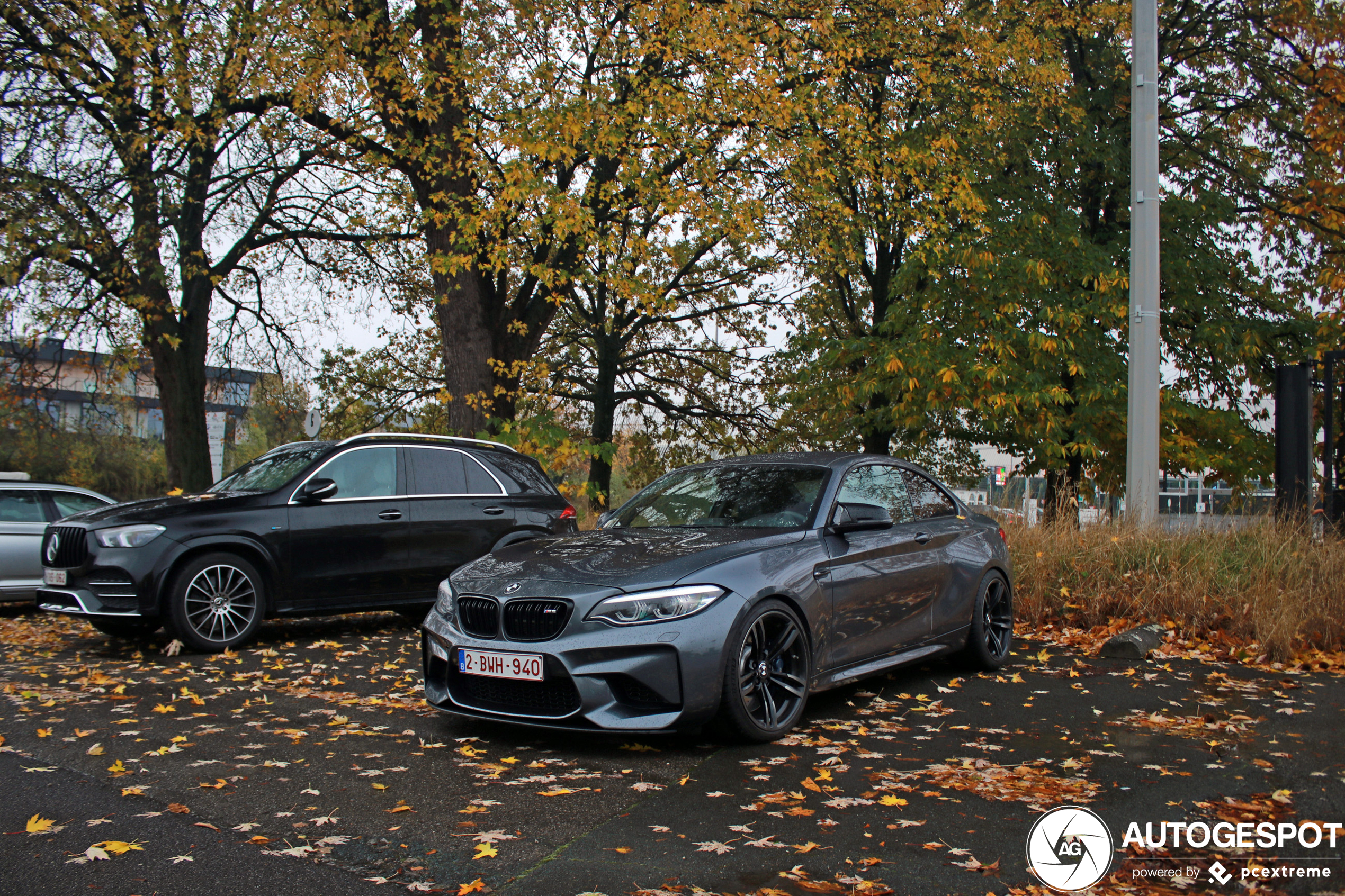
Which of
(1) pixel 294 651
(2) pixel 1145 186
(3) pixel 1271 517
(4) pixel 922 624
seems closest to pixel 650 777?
(4) pixel 922 624

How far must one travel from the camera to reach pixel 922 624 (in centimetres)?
662

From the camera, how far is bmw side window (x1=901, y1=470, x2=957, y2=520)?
7168 millimetres

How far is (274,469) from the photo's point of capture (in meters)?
9.18

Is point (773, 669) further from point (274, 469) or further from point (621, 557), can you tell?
point (274, 469)

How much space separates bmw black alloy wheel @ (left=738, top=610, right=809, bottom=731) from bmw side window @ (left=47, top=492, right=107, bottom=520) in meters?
8.61

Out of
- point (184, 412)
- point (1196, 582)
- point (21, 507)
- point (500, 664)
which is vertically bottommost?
point (500, 664)

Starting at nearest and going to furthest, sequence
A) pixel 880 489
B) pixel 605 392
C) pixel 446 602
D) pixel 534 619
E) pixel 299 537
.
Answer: pixel 534 619 → pixel 446 602 → pixel 880 489 → pixel 299 537 → pixel 605 392

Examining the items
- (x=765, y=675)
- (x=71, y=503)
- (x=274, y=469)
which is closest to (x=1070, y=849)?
(x=765, y=675)

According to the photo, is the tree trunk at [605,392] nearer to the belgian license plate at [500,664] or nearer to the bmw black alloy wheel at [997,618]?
the bmw black alloy wheel at [997,618]

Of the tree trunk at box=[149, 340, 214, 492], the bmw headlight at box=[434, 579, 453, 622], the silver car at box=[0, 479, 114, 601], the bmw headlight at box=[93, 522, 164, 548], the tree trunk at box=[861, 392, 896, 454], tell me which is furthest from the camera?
the tree trunk at box=[861, 392, 896, 454]

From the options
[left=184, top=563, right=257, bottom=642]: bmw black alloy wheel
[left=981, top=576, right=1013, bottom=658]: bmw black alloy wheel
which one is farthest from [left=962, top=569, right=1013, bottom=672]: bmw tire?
[left=184, top=563, right=257, bottom=642]: bmw black alloy wheel

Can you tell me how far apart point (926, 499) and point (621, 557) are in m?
2.83

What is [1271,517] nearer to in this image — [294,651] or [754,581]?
[754,581]

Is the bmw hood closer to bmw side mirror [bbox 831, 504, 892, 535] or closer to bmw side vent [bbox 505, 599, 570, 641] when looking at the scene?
bmw side vent [bbox 505, 599, 570, 641]
